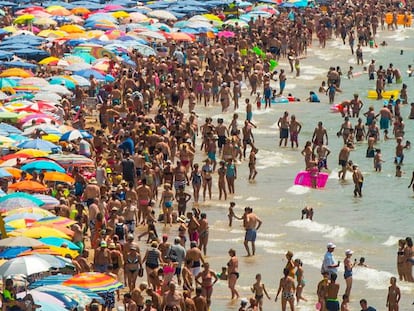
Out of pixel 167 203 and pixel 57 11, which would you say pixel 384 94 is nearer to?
pixel 57 11

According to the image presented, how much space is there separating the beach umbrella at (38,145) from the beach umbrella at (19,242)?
7.14 metres

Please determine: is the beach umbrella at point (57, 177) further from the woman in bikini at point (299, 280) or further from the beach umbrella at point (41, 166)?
the woman in bikini at point (299, 280)

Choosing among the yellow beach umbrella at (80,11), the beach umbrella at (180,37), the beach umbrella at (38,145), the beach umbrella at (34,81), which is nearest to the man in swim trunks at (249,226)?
the beach umbrella at (38,145)

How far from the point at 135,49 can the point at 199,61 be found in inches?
114

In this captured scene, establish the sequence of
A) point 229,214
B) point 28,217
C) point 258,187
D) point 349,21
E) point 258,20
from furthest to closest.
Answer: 1. point 349,21
2. point 258,20
3. point 258,187
4. point 229,214
5. point 28,217

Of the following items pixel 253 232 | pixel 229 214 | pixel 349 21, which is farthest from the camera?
pixel 349 21

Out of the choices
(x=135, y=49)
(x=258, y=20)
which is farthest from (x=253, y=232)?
(x=258, y=20)

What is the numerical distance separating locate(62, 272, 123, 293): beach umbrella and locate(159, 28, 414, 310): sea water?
9.90 feet

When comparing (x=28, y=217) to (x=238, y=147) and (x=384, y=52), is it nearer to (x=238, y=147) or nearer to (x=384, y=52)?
(x=238, y=147)

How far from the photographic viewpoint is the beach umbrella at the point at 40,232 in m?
21.1

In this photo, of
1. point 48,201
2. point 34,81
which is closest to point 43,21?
point 34,81

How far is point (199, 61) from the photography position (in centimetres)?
4375

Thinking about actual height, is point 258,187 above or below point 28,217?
below

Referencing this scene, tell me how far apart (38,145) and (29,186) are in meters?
2.72
